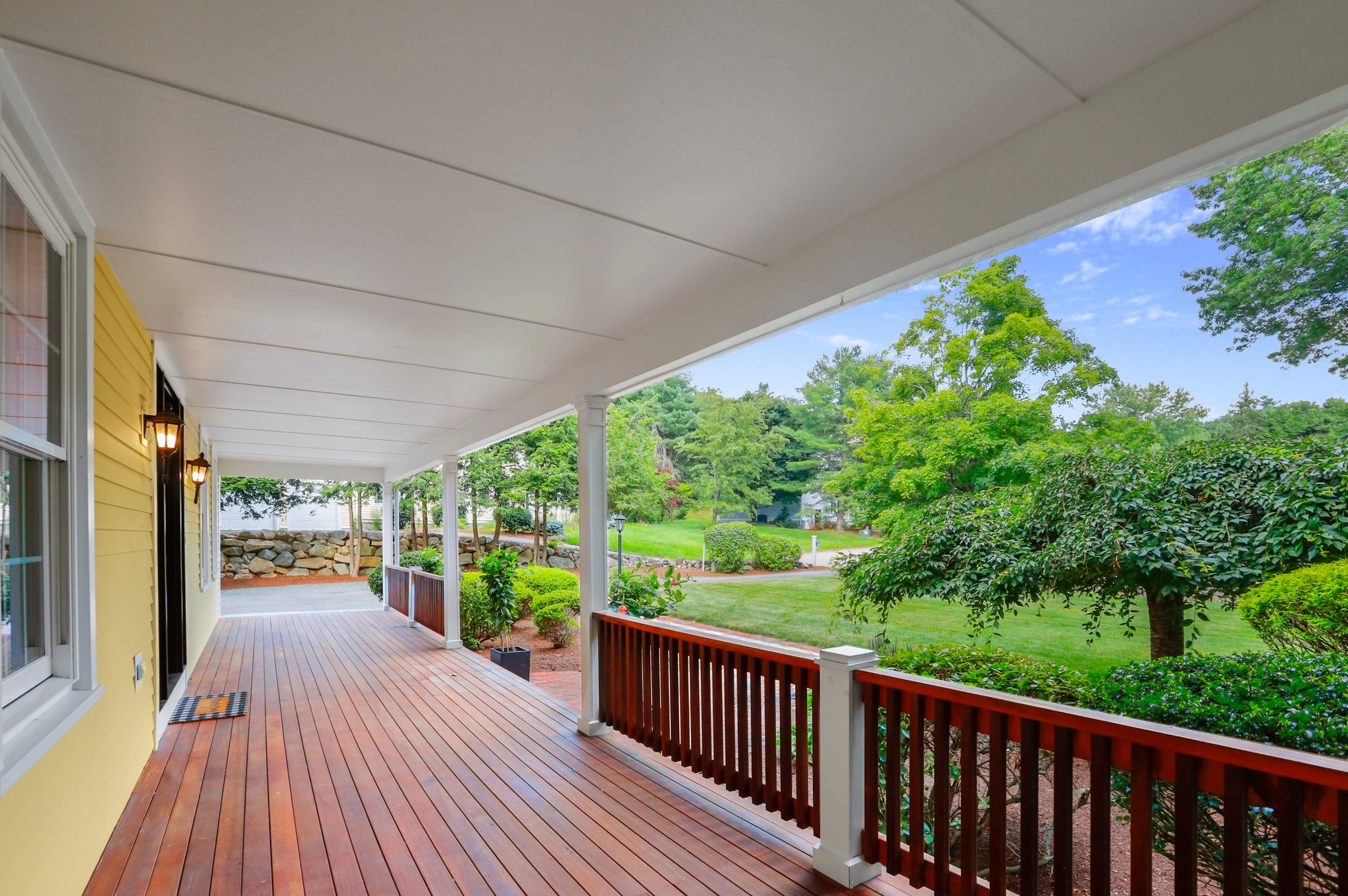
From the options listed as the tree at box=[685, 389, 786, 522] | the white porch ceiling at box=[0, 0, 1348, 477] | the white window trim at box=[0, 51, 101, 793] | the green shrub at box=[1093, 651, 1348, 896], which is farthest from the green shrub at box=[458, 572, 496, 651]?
the green shrub at box=[1093, 651, 1348, 896]

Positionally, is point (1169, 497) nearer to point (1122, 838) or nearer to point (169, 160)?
point (1122, 838)

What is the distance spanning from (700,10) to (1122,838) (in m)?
4.82

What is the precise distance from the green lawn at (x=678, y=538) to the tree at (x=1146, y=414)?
2888 mm

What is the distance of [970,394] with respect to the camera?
5984 millimetres

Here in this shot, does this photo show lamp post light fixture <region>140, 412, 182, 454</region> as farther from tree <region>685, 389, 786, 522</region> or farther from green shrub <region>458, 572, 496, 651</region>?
tree <region>685, 389, 786, 522</region>

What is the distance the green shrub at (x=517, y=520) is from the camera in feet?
57.0

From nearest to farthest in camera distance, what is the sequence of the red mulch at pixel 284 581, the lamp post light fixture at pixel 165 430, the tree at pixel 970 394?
the lamp post light fixture at pixel 165 430, the tree at pixel 970 394, the red mulch at pixel 284 581

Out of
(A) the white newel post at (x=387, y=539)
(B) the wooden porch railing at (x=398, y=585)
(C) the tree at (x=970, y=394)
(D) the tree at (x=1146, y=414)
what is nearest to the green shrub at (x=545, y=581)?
(B) the wooden porch railing at (x=398, y=585)

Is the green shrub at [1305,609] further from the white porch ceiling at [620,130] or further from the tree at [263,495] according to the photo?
the tree at [263,495]

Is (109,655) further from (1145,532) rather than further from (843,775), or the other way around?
(1145,532)

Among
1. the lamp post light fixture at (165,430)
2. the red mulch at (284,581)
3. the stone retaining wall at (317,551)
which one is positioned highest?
the lamp post light fixture at (165,430)

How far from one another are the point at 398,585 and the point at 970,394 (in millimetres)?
8930

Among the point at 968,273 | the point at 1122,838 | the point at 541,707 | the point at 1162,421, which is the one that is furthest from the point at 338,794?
the point at 968,273

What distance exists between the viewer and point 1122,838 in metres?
4.04
